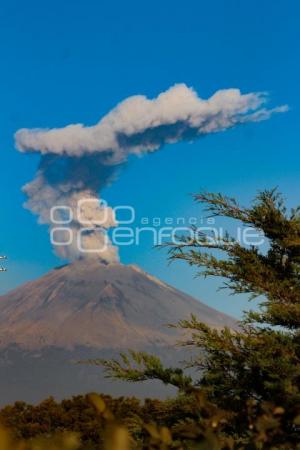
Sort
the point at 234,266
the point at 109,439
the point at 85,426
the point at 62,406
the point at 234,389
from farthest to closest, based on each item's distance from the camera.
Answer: the point at 62,406
the point at 85,426
the point at 234,266
the point at 234,389
the point at 109,439

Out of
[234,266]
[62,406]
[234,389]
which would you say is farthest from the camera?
[62,406]

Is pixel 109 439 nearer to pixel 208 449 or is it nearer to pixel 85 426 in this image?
pixel 208 449

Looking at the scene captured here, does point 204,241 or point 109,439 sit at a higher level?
point 204,241

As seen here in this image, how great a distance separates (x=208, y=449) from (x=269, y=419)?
60 cm

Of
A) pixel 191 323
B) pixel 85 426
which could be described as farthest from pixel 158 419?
pixel 85 426

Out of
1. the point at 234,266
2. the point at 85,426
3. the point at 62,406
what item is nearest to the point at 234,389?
the point at 234,266

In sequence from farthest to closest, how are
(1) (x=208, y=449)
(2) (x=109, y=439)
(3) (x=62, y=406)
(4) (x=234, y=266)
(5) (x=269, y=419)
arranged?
(3) (x=62, y=406), (4) (x=234, y=266), (5) (x=269, y=419), (1) (x=208, y=449), (2) (x=109, y=439)

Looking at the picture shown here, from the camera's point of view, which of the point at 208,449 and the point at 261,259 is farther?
the point at 261,259

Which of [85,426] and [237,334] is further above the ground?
[237,334]

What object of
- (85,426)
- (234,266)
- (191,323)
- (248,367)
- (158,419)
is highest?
(234,266)

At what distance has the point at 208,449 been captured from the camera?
2.09 metres

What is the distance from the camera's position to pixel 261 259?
11.6 meters

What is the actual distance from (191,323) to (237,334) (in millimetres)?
673

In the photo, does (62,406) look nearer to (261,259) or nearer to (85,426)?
(85,426)
